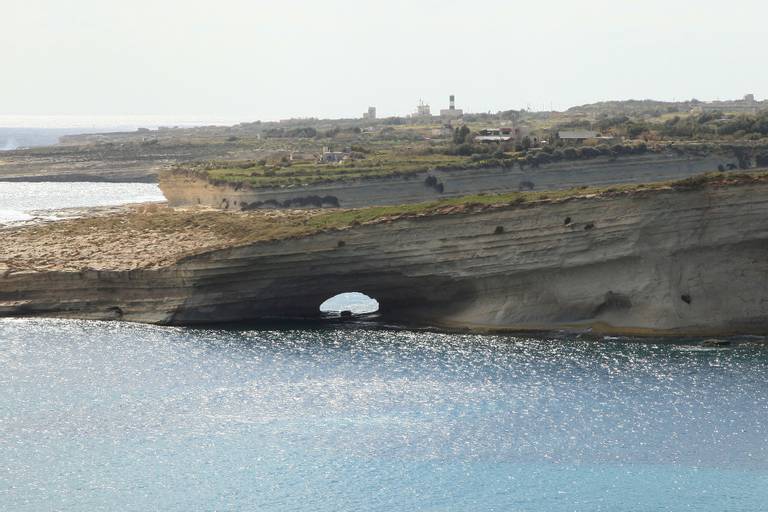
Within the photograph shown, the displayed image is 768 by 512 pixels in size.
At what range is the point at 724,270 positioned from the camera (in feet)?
169

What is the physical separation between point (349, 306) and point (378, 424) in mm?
21170

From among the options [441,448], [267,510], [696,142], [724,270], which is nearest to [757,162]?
[696,142]

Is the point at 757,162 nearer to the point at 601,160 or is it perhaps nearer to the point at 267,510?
the point at 601,160

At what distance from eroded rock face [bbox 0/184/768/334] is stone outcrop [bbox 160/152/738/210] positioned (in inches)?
1177

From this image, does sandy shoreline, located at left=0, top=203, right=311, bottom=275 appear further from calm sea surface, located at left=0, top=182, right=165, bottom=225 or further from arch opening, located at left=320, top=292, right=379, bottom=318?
calm sea surface, located at left=0, top=182, right=165, bottom=225

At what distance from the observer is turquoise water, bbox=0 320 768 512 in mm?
33938

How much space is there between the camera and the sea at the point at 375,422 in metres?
33.9

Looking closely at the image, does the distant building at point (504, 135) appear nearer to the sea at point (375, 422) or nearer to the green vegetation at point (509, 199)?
the green vegetation at point (509, 199)

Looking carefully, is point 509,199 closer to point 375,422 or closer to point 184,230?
point 375,422

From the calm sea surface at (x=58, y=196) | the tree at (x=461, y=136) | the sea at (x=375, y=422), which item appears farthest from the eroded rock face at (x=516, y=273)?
the tree at (x=461, y=136)

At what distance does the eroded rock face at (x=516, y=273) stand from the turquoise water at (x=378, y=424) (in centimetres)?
286

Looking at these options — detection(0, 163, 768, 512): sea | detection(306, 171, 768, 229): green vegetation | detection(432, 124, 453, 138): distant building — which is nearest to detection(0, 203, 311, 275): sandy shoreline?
detection(306, 171, 768, 229): green vegetation

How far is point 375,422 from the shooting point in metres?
39.5

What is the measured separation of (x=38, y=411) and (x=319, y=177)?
49.7m
